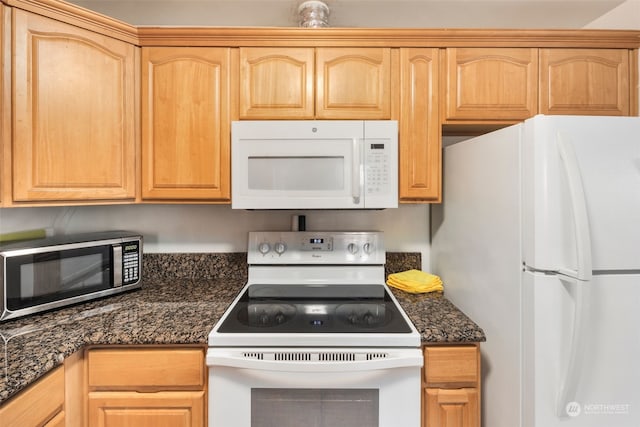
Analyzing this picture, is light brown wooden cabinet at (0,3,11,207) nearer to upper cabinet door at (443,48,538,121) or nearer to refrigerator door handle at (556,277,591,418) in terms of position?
upper cabinet door at (443,48,538,121)

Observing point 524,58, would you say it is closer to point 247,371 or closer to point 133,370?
point 247,371

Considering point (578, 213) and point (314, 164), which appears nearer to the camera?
point (578, 213)

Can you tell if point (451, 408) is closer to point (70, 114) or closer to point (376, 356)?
point (376, 356)

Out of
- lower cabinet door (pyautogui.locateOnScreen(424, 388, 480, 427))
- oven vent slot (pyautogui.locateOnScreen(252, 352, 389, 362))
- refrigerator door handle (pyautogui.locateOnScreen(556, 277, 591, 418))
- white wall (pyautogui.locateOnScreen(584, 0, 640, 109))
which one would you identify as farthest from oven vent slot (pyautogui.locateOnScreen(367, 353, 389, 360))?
white wall (pyautogui.locateOnScreen(584, 0, 640, 109))

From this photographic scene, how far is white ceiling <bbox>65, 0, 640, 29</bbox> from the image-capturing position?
1.82 metres

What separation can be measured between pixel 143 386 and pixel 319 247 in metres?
0.97

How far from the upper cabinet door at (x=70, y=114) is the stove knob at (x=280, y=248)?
2.42 ft

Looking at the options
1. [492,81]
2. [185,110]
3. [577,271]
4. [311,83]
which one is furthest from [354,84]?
[577,271]

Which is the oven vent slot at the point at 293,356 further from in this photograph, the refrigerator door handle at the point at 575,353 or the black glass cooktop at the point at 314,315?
the refrigerator door handle at the point at 575,353

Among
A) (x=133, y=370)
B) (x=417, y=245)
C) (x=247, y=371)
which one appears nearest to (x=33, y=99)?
(x=133, y=370)

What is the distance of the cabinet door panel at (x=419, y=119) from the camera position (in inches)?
58.3

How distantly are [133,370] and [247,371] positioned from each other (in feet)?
1.40

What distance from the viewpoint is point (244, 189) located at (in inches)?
56.2

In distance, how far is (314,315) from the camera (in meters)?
1.34
